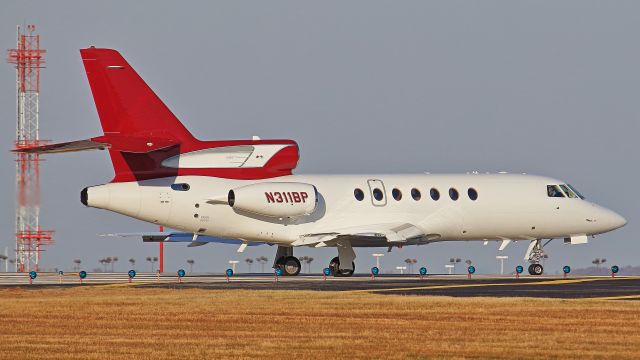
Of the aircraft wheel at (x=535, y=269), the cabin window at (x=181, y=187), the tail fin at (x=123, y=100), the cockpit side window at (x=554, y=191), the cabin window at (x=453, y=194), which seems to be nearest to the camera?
the tail fin at (x=123, y=100)

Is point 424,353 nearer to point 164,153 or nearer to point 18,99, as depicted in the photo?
point 164,153

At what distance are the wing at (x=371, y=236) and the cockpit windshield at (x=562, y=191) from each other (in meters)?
5.89

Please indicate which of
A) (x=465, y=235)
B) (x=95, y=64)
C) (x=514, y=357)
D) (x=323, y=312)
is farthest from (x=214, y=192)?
(x=514, y=357)

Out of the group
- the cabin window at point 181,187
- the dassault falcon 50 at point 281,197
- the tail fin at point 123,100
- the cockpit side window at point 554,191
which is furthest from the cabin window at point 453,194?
the tail fin at point 123,100

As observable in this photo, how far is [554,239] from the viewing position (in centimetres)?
5325

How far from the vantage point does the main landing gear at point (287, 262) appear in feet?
169

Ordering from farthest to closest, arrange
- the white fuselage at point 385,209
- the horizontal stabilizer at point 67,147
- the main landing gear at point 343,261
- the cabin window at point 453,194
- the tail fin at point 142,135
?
1. the cabin window at point 453,194
2. the main landing gear at point 343,261
3. the white fuselage at point 385,209
4. the tail fin at point 142,135
5. the horizontal stabilizer at point 67,147

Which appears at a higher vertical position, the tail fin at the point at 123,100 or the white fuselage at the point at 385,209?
the tail fin at the point at 123,100

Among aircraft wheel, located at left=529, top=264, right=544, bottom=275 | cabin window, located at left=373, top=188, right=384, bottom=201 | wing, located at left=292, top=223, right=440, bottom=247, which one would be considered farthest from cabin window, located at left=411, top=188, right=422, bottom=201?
aircraft wheel, located at left=529, top=264, right=544, bottom=275

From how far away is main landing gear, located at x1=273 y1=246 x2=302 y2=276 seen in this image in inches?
2024

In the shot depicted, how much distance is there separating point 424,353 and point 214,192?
86.3ft

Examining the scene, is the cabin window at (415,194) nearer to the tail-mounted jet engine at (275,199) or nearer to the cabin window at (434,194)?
the cabin window at (434,194)

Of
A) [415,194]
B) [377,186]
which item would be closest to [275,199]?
[377,186]

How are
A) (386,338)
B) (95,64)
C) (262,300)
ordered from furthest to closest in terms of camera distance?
1. (95,64)
2. (262,300)
3. (386,338)
